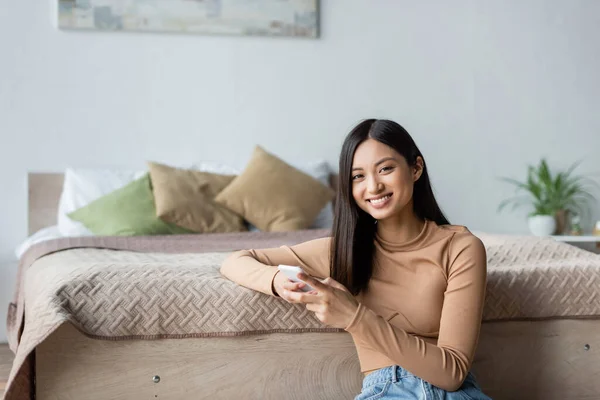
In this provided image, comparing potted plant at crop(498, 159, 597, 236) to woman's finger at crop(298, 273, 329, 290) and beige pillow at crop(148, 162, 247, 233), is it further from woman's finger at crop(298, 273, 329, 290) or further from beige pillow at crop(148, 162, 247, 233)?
woman's finger at crop(298, 273, 329, 290)

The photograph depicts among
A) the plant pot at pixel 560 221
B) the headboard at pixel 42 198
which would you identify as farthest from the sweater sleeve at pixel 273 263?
the plant pot at pixel 560 221

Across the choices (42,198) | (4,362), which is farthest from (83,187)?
(4,362)

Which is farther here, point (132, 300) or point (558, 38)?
point (558, 38)

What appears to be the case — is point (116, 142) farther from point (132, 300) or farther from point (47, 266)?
point (132, 300)

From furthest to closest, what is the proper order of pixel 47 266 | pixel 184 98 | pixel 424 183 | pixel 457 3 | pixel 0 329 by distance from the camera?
1. pixel 457 3
2. pixel 184 98
3. pixel 0 329
4. pixel 47 266
5. pixel 424 183

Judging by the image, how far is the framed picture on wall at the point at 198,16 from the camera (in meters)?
3.98

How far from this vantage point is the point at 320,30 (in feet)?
14.0

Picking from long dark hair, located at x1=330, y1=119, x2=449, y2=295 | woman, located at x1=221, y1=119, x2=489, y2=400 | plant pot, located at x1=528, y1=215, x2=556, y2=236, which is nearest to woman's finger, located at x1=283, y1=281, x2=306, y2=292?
woman, located at x1=221, y1=119, x2=489, y2=400

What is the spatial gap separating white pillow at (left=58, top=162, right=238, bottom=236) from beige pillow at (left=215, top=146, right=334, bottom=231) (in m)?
0.53

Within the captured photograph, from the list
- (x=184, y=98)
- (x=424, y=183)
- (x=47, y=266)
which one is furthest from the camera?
(x=184, y=98)

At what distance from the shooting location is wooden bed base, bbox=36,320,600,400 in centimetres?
188

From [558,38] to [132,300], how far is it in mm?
3548

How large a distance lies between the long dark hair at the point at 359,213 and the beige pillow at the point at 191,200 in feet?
6.11

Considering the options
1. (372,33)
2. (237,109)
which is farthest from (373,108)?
(237,109)
